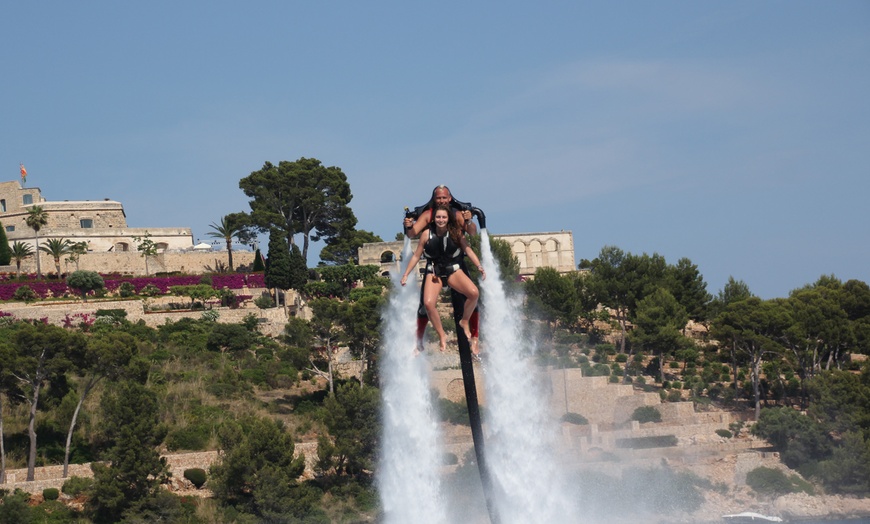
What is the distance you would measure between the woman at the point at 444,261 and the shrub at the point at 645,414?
44.3m

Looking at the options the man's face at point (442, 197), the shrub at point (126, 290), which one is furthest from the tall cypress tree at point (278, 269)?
the man's face at point (442, 197)

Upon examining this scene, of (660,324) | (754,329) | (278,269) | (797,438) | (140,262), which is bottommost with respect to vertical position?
(797,438)

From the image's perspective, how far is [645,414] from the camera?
62062 millimetres

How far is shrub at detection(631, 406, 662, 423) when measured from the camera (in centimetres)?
6203

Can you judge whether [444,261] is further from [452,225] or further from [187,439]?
[187,439]

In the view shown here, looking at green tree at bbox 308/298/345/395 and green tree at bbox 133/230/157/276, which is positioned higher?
green tree at bbox 133/230/157/276

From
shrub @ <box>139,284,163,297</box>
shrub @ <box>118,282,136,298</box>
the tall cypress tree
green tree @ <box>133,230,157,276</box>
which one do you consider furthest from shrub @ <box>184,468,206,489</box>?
green tree @ <box>133,230,157,276</box>

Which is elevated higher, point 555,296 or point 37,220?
point 37,220

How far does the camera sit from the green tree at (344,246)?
99625 millimetres

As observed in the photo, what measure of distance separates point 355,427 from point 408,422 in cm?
3175

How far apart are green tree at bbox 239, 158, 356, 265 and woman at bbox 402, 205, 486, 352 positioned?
248 feet

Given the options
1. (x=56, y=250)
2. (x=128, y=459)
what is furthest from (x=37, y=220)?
(x=128, y=459)

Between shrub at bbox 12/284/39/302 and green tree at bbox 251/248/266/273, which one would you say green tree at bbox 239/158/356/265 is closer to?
green tree at bbox 251/248/266/273

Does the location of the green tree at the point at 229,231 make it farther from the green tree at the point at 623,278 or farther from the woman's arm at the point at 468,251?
the woman's arm at the point at 468,251
